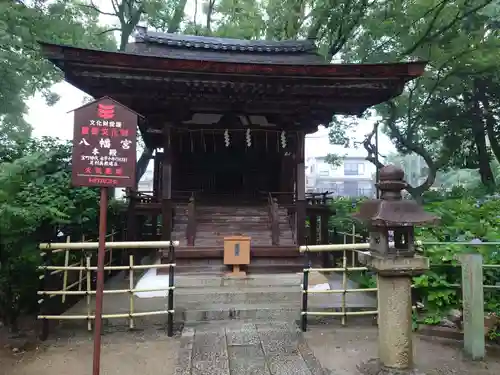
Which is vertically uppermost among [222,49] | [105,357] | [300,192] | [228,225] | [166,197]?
[222,49]

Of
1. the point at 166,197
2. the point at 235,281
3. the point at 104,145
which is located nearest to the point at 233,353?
the point at 235,281

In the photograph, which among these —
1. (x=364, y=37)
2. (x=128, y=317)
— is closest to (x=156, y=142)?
(x=128, y=317)

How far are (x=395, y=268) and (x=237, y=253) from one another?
446cm

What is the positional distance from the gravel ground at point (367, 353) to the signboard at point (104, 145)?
131 inches

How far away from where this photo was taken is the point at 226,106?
29.9 feet

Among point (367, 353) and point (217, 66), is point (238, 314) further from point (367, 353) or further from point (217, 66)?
point (217, 66)

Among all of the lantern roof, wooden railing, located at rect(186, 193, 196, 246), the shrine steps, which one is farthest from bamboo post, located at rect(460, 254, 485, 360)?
wooden railing, located at rect(186, 193, 196, 246)

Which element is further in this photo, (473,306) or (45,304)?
(45,304)

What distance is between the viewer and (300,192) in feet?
31.0

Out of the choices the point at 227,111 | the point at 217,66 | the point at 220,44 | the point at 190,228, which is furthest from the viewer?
the point at 220,44

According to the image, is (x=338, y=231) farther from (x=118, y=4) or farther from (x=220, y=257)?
(x=118, y=4)

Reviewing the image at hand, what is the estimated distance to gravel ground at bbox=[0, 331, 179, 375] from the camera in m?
4.38

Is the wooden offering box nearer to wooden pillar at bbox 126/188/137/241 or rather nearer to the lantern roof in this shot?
wooden pillar at bbox 126/188/137/241

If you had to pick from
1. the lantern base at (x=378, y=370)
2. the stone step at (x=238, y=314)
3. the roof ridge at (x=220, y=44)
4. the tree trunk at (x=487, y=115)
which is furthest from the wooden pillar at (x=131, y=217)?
the tree trunk at (x=487, y=115)
